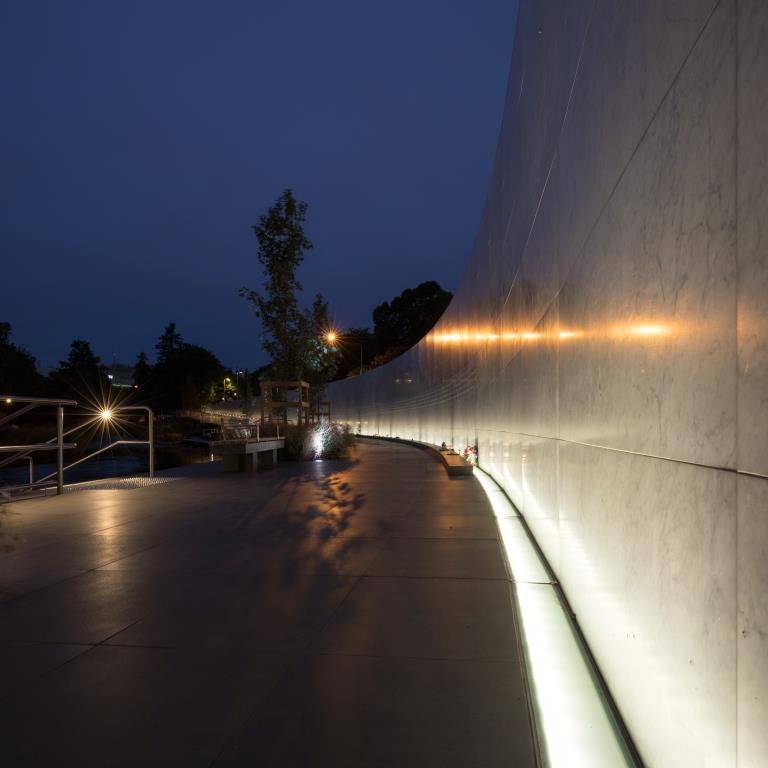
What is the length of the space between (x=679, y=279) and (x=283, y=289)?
18363 mm

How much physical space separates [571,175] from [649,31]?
167 centimetres

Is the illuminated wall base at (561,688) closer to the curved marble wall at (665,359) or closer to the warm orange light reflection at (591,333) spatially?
the curved marble wall at (665,359)

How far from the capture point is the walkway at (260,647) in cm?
238

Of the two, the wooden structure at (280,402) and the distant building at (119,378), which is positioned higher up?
the distant building at (119,378)

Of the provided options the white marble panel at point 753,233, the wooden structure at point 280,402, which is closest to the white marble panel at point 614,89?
the white marble panel at point 753,233

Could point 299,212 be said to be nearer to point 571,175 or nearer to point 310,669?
point 571,175

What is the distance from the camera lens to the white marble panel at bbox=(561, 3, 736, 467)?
60.6 inches

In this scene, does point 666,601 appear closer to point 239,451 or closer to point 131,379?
point 239,451

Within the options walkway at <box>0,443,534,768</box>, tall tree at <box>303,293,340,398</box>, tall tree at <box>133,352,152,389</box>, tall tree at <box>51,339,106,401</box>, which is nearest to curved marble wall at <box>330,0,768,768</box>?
walkway at <box>0,443,534,768</box>

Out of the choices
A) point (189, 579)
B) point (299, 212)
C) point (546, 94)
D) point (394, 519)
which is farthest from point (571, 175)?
point (299, 212)

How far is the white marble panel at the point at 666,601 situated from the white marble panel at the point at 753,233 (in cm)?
18

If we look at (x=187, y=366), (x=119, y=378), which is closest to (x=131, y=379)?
(x=119, y=378)

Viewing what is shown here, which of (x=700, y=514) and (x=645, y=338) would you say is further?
(x=645, y=338)

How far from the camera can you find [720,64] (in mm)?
1555
